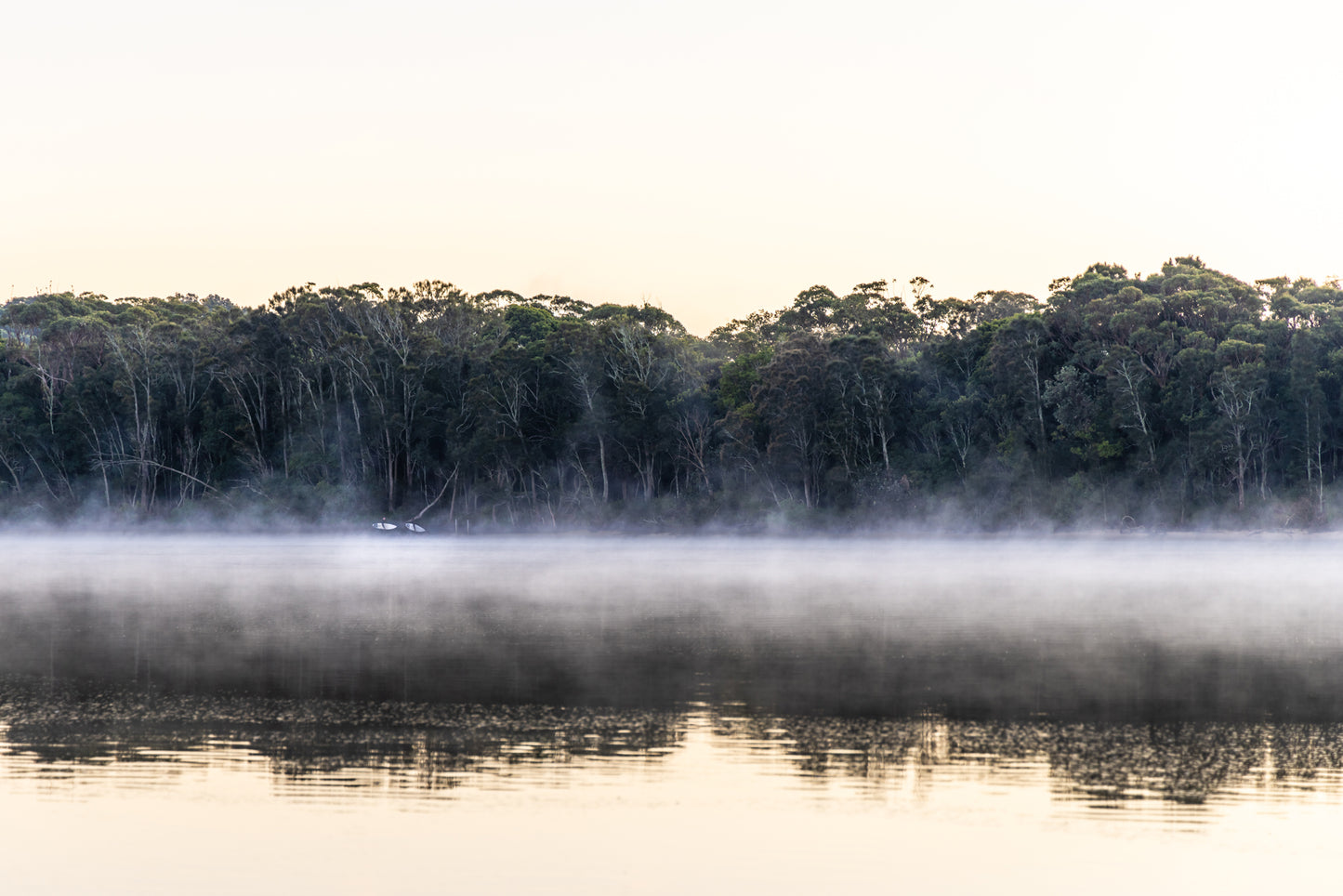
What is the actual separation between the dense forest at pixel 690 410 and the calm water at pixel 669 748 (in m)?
35.3

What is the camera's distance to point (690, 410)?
75938mm

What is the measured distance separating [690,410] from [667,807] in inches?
2560

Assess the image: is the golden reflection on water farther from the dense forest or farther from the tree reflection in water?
the dense forest

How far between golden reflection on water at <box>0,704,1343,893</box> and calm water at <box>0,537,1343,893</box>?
4 cm

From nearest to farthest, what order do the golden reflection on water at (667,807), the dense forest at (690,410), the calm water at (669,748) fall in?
the golden reflection on water at (667,807), the calm water at (669,748), the dense forest at (690,410)

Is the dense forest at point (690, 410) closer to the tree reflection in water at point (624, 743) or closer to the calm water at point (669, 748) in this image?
the calm water at point (669, 748)

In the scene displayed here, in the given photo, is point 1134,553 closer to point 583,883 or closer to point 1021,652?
point 1021,652

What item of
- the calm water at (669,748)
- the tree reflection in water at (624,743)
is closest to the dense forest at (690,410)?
the calm water at (669,748)

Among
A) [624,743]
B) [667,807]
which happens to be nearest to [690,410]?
[624,743]

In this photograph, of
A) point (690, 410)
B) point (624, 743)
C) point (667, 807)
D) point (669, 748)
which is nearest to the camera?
point (667, 807)

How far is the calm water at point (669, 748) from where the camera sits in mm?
9531

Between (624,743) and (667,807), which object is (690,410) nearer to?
(624,743)

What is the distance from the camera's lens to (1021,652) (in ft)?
68.5

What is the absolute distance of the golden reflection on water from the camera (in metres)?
9.28
